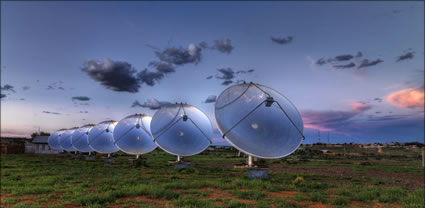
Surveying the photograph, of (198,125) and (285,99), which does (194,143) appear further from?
(285,99)

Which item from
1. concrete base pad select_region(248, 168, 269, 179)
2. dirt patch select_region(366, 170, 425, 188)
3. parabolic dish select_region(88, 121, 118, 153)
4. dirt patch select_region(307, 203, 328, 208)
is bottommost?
dirt patch select_region(366, 170, 425, 188)

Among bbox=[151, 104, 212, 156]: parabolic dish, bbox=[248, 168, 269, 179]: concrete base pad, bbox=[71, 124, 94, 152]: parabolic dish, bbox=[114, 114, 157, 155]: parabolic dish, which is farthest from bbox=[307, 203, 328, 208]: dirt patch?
bbox=[71, 124, 94, 152]: parabolic dish

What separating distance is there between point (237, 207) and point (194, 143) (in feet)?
50.1

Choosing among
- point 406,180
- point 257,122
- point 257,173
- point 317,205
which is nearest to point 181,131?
point 257,173

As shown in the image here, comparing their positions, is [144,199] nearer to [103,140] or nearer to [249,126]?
[249,126]

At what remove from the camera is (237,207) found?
35.2 ft

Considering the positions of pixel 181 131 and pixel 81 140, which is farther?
pixel 81 140

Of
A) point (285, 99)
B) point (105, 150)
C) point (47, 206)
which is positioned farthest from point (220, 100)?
point (105, 150)

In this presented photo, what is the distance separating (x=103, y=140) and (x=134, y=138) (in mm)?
9952

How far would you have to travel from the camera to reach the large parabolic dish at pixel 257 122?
56.4 ft

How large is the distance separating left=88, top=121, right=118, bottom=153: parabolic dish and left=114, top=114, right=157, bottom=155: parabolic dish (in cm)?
678

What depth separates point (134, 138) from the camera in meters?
31.4

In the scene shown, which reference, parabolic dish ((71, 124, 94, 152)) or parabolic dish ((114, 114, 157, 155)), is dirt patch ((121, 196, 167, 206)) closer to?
parabolic dish ((114, 114, 157, 155))

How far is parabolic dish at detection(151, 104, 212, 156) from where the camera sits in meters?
25.5
